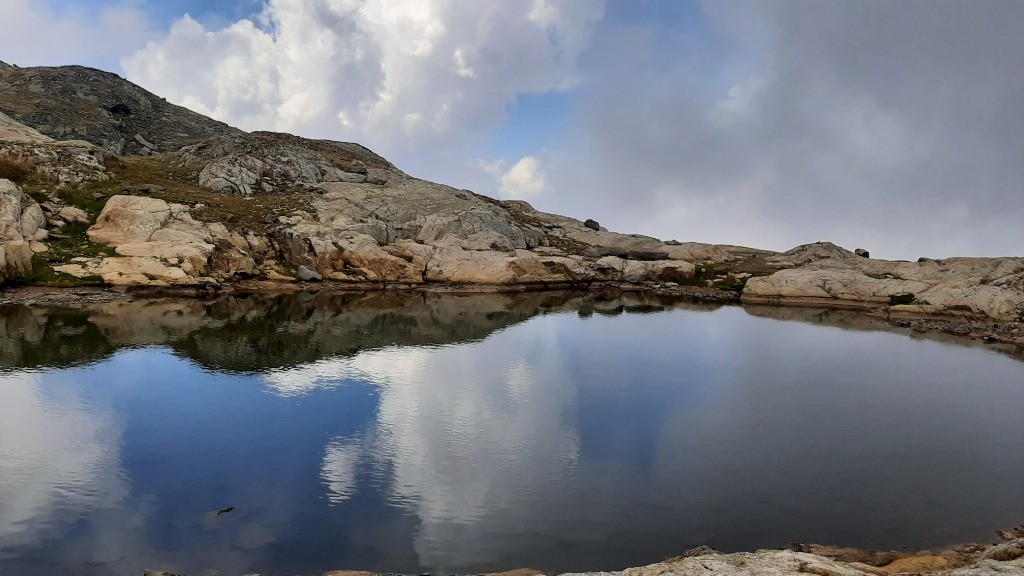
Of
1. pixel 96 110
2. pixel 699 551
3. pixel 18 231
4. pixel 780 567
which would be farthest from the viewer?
pixel 96 110

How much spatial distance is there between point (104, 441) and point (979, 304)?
93.6 m

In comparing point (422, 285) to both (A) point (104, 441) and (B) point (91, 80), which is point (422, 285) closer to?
(A) point (104, 441)

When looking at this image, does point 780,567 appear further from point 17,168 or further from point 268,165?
point 268,165

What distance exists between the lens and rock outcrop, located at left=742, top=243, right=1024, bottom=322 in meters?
71.6

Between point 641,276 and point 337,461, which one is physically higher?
point 641,276

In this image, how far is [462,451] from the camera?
25.0 m

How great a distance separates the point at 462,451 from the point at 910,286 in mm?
85442

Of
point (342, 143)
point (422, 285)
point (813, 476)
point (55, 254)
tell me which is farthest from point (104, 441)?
point (342, 143)

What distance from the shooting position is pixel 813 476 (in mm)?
23547

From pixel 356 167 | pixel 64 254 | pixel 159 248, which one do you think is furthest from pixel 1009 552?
pixel 356 167

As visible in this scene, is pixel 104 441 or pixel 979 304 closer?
pixel 104 441

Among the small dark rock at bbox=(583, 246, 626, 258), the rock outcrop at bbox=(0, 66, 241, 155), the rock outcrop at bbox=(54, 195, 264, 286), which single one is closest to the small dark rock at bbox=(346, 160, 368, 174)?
the rock outcrop at bbox=(54, 195, 264, 286)

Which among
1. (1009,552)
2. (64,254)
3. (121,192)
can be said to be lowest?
(1009,552)

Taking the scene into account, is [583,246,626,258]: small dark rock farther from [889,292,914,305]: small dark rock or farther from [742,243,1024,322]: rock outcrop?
[889,292,914,305]: small dark rock
